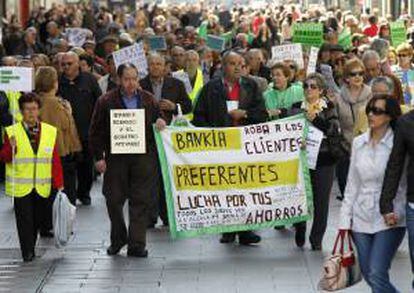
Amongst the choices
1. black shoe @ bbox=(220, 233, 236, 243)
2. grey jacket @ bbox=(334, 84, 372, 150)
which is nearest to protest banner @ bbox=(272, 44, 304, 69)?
grey jacket @ bbox=(334, 84, 372, 150)

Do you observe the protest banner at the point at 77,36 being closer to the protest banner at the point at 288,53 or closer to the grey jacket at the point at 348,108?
the protest banner at the point at 288,53

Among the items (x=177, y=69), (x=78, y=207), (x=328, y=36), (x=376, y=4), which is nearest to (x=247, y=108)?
(x=78, y=207)

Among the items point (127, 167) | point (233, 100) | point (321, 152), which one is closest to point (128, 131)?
point (127, 167)

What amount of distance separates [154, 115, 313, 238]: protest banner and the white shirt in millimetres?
3985

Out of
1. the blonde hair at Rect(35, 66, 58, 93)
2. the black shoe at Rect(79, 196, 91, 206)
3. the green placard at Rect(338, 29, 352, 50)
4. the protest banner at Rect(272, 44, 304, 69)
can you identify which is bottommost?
the black shoe at Rect(79, 196, 91, 206)

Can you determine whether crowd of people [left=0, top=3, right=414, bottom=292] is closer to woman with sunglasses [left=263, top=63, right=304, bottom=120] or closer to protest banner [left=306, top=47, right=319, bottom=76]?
woman with sunglasses [left=263, top=63, right=304, bottom=120]

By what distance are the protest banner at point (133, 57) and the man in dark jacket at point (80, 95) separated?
1.43 feet

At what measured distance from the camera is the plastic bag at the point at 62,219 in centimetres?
1430

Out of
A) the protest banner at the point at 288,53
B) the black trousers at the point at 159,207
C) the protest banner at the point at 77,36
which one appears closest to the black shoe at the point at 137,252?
the black trousers at the point at 159,207

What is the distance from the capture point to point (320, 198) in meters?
14.7

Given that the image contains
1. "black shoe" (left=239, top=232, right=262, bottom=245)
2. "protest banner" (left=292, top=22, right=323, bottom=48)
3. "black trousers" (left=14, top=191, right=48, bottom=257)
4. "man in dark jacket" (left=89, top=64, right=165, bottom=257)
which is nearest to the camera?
"black trousers" (left=14, top=191, right=48, bottom=257)

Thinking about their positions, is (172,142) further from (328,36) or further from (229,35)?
(229,35)

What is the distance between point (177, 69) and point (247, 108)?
5516mm

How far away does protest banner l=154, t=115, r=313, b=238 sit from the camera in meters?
14.6
